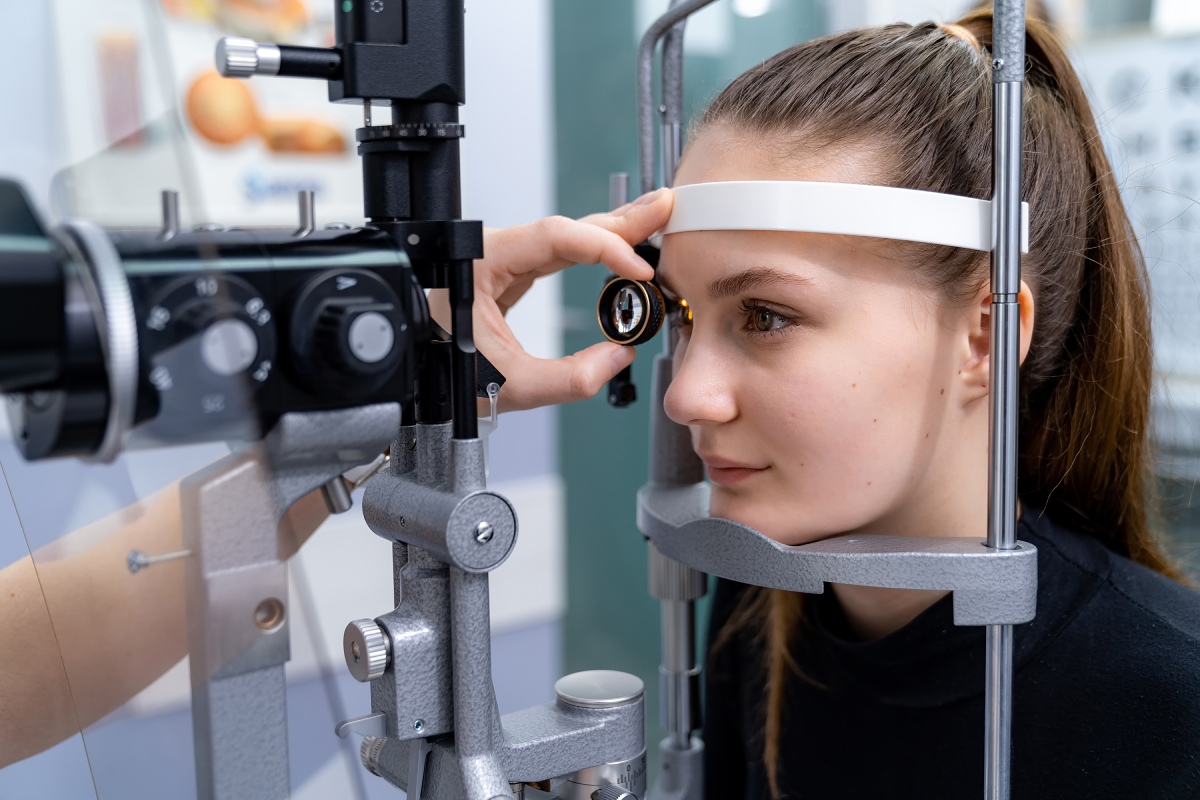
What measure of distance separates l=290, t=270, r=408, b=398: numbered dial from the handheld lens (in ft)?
1.11

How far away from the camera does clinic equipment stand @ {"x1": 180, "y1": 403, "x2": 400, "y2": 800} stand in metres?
0.48

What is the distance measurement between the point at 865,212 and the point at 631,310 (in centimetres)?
19

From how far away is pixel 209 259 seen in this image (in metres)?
0.45

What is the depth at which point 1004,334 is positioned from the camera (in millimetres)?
660

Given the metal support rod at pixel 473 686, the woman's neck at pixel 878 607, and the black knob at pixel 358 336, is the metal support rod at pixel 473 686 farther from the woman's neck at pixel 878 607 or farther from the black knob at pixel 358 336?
the woman's neck at pixel 878 607

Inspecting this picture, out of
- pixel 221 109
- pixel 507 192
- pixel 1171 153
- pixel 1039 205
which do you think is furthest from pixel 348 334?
pixel 1171 153

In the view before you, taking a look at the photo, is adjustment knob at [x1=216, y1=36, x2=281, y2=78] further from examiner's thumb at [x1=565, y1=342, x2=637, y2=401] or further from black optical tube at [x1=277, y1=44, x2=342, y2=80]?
examiner's thumb at [x1=565, y1=342, x2=637, y2=401]

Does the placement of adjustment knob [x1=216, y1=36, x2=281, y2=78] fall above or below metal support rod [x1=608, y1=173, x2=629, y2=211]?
above

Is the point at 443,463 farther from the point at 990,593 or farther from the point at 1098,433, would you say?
the point at 1098,433

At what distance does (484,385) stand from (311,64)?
0.19 meters

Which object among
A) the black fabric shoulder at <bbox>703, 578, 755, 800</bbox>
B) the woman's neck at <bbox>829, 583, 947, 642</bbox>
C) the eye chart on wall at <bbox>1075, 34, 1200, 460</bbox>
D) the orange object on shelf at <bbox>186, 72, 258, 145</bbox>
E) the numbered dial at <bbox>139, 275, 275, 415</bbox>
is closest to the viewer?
the numbered dial at <bbox>139, 275, 275, 415</bbox>

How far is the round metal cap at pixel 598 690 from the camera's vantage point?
26.2 inches

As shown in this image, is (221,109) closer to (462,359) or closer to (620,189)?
(620,189)

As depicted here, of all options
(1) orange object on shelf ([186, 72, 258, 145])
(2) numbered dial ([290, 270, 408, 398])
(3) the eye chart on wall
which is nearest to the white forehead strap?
(2) numbered dial ([290, 270, 408, 398])
